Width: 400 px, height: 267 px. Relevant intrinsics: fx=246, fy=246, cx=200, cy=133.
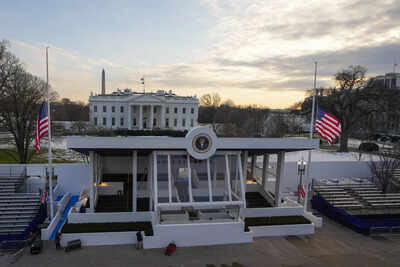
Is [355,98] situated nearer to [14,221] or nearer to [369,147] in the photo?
[369,147]

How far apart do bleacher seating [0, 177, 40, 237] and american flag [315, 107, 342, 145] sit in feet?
60.6

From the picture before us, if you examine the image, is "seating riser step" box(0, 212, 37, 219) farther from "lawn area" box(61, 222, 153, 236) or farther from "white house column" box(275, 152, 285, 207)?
"white house column" box(275, 152, 285, 207)

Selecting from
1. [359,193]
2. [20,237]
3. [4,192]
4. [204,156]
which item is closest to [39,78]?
[4,192]

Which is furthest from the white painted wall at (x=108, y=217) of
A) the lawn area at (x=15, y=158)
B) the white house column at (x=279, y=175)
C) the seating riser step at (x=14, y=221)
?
the lawn area at (x=15, y=158)

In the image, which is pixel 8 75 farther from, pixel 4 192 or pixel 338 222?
pixel 338 222

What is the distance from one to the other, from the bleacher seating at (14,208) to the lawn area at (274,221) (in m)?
13.0

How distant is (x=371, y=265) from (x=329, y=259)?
5.97 ft

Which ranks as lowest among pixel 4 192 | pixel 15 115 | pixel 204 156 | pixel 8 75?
pixel 4 192

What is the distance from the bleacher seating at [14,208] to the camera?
14008 millimetres

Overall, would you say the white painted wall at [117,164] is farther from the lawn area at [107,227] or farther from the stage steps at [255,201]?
the stage steps at [255,201]

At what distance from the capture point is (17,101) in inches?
974

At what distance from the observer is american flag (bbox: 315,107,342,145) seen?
14742 mm

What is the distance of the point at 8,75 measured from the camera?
2406 centimetres

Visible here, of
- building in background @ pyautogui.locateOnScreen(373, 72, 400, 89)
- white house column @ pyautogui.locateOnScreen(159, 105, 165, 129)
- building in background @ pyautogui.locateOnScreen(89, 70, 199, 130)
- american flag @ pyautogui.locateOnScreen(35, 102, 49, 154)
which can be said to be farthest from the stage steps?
building in background @ pyautogui.locateOnScreen(373, 72, 400, 89)
